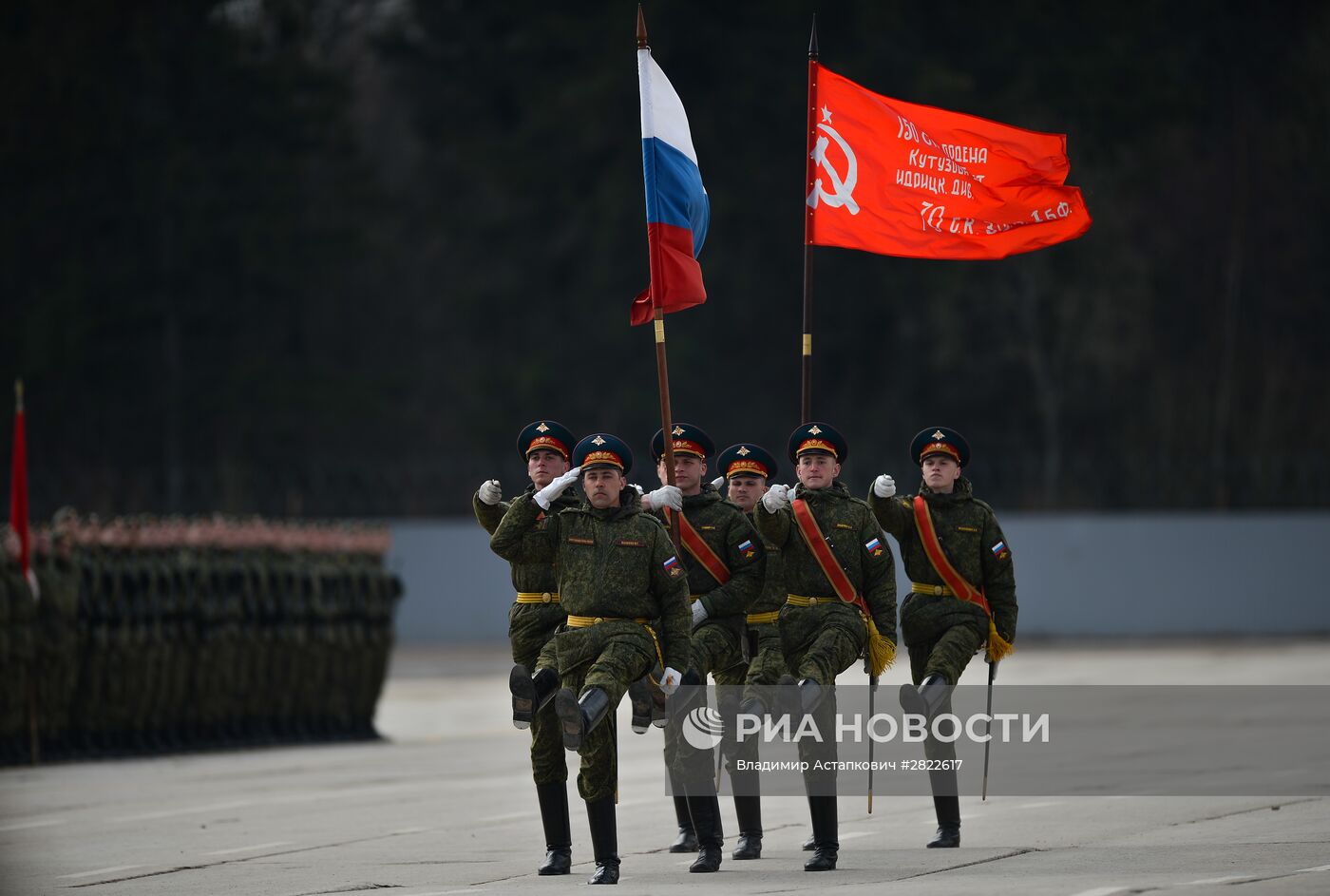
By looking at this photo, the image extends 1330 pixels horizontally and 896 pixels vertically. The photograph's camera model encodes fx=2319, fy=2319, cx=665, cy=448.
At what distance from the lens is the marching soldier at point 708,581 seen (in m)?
10.5

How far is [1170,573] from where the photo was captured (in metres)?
37.0

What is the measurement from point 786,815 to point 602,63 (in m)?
36.2

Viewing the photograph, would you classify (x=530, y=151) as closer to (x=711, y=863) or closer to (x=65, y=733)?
(x=65, y=733)

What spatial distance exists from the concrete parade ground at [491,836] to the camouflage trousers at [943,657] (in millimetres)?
493

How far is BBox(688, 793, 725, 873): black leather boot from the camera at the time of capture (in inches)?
404

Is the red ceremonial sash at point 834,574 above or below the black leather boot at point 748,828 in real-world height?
above

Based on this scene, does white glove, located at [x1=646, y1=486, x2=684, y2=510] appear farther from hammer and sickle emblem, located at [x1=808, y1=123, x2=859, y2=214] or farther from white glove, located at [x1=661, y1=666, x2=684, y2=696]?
hammer and sickle emblem, located at [x1=808, y1=123, x2=859, y2=214]

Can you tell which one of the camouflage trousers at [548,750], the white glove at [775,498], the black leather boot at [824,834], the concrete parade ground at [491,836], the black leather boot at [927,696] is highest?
the white glove at [775,498]

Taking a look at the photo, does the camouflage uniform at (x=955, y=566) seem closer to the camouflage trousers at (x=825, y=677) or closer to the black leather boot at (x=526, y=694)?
the camouflage trousers at (x=825, y=677)

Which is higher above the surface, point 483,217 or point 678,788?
point 483,217

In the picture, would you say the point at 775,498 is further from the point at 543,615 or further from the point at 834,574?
the point at 543,615

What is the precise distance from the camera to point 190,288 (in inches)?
1836

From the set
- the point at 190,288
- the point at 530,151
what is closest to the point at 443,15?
the point at 530,151

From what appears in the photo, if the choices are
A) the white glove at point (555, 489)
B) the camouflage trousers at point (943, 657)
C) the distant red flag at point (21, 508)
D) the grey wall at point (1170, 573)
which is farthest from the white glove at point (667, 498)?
the grey wall at point (1170, 573)
